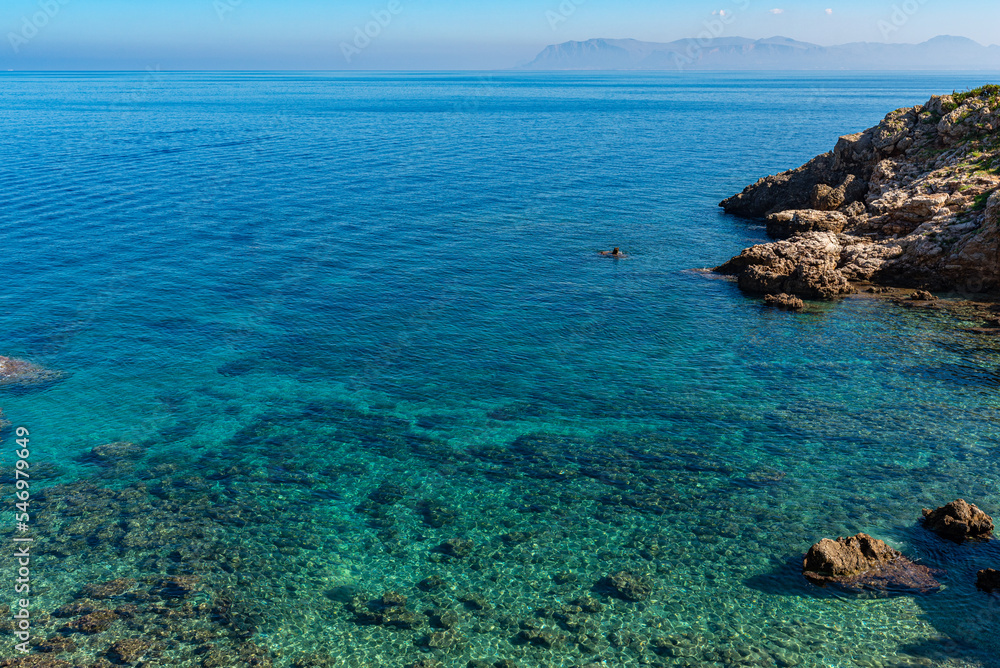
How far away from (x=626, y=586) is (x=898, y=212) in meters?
45.9

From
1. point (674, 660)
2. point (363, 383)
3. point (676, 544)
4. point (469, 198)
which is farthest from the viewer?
point (469, 198)

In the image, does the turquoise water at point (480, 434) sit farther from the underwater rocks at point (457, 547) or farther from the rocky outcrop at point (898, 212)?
the rocky outcrop at point (898, 212)

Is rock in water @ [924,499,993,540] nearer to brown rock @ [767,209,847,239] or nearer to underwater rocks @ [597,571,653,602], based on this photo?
underwater rocks @ [597,571,653,602]

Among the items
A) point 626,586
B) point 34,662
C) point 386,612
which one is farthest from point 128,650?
point 626,586

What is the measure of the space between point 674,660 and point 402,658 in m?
8.06

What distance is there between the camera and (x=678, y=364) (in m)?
37.2

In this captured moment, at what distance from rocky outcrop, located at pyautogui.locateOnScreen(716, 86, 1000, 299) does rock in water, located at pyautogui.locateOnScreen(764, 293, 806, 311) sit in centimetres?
203

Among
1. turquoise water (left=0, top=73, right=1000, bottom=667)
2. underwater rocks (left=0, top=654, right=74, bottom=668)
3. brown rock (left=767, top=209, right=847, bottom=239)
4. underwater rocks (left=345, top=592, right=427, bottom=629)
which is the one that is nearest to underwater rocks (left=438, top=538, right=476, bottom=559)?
turquoise water (left=0, top=73, right=1000, bottom=667)

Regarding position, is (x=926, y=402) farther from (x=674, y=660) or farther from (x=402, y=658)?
(x=402, y=658)

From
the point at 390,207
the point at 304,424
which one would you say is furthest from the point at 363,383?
the point at 390,207

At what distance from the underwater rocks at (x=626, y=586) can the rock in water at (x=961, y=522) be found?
1116cm

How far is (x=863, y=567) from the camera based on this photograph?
21.2 m

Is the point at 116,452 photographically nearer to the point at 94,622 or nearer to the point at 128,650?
the point at 94,622

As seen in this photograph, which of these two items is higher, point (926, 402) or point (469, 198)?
point (469, 198)
